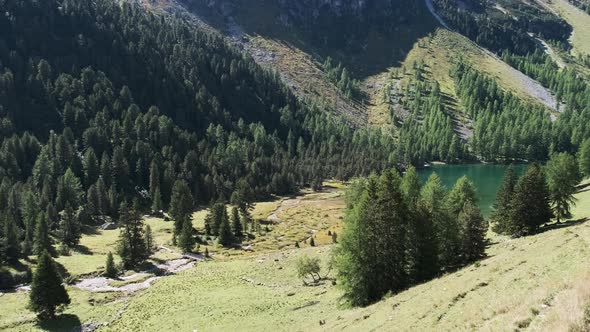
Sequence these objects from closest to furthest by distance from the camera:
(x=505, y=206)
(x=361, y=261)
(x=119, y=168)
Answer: (x=361, y=261) → (x=505, y=206) → (x=119, y=168)

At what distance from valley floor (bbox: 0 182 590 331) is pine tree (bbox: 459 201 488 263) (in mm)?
1979

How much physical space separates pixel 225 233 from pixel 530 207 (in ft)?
222

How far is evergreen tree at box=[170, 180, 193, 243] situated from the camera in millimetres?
108188

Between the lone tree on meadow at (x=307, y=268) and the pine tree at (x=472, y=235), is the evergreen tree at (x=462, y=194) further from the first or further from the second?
the lone tree on meadow at (x=307, y=268)

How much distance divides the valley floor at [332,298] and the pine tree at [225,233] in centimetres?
618

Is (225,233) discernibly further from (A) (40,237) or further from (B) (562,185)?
(B) (562,185)

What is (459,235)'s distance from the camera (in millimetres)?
53250

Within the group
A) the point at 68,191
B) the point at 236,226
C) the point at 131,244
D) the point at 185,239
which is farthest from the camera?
the point at 68,191

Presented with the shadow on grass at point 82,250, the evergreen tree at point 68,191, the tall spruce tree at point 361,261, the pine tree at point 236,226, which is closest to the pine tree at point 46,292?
the shadow on grass at point 82,250

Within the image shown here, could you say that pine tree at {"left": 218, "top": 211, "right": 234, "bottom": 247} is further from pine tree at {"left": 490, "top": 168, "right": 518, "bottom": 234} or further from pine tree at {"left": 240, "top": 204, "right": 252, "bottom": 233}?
pine tree at {"left": 490, "top": 168, "right": 518, "bottom": 234}

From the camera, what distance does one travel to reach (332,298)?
53.8 m

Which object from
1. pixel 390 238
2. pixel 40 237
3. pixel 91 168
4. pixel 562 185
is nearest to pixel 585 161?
pixel 562 185

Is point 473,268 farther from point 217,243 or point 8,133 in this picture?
point 8,133

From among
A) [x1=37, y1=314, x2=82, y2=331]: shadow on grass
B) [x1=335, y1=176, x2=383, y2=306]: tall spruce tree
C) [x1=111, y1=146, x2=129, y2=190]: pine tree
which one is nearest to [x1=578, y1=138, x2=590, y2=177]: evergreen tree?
[x1=335, y1=176, x2=383, y2=306]: tall spruce tree
